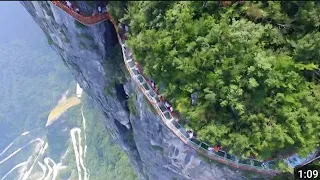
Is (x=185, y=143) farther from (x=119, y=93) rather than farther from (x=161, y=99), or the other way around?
(x=119, y=93)

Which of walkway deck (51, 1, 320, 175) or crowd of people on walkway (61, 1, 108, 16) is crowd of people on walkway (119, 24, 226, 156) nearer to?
walkway deck (51, 1, 320, 175)

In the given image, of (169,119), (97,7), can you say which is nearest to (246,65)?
(169,119)

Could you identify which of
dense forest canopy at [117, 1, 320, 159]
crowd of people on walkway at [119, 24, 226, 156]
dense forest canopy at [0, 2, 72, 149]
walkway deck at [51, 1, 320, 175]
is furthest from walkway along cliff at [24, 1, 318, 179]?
dense forest canopy at [0, 2, 72, 149]

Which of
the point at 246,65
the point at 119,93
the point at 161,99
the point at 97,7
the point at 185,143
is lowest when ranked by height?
the point at 185,143

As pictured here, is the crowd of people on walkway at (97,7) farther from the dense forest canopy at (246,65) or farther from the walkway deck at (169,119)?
the dense forest canopy at (246,65)

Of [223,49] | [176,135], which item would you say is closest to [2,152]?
[176,135]

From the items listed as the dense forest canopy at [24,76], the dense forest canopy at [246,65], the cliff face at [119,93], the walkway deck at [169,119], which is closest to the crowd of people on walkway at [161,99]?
the walkway deck at [169,119]
